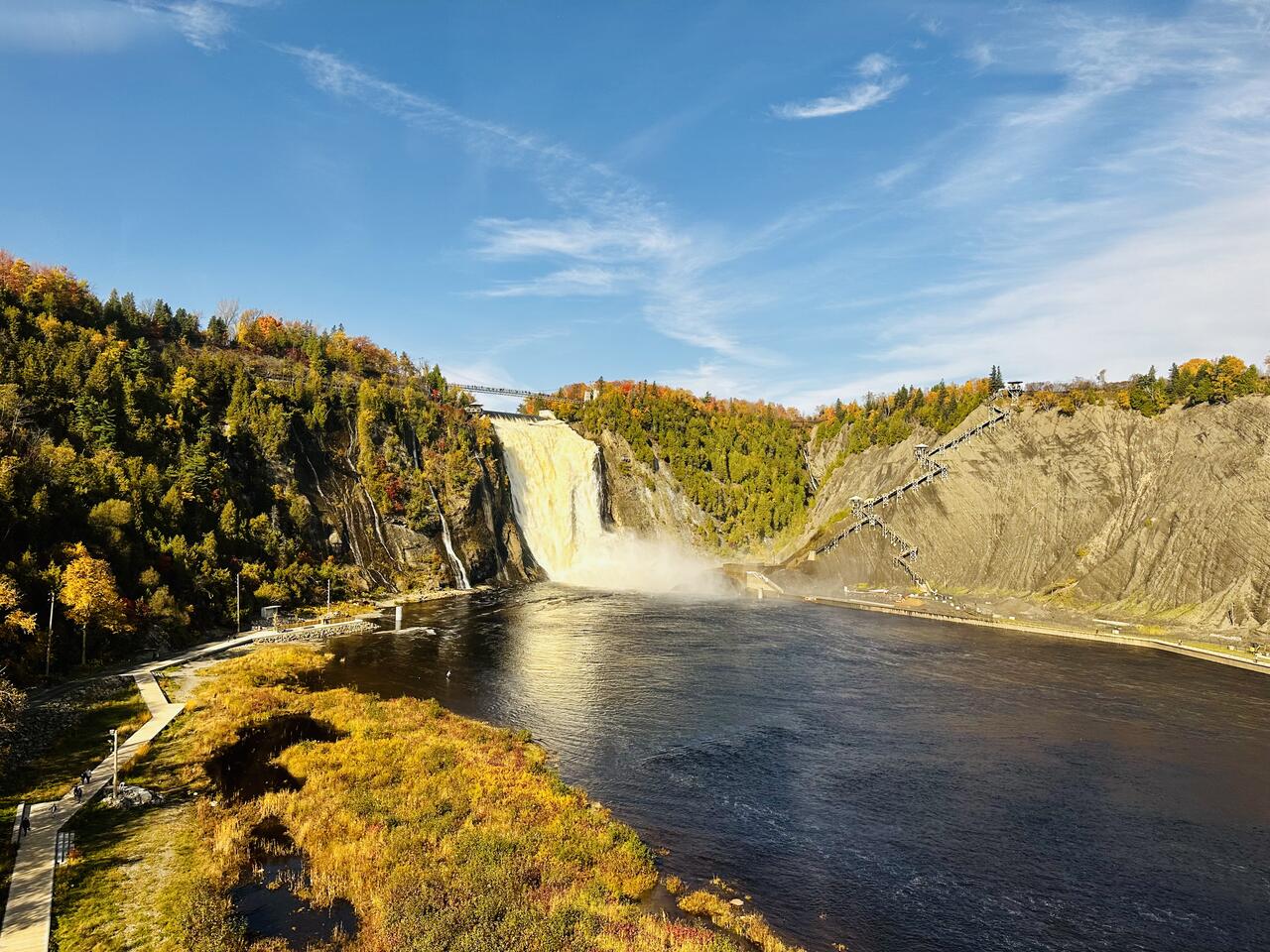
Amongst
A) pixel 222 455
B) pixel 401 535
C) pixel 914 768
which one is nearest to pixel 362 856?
pixel 914 768

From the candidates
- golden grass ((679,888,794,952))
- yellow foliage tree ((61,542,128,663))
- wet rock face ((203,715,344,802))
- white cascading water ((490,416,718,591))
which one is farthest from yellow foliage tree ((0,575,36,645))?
white cascading water ((490,416,718,591))

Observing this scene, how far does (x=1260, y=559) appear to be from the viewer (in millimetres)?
62688

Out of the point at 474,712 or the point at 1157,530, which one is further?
the point at 1157,530

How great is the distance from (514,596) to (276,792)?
6037cm

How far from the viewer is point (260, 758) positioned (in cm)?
3170

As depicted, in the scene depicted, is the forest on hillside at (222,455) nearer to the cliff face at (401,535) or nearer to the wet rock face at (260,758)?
the cliff face at (401,535)

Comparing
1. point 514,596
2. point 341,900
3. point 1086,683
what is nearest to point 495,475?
point 514,596

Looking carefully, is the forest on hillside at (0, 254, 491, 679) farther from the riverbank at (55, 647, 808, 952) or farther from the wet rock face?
the riverbank at (55, 647, 808, 952)

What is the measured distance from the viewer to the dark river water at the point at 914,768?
22625 mm

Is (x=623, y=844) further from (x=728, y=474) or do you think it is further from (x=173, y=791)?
(x=728, y=474)

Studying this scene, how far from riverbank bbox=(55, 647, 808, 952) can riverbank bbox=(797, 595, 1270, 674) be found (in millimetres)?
57111

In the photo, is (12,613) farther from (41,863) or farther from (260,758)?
(41,863)

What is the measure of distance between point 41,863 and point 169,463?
54366 mm

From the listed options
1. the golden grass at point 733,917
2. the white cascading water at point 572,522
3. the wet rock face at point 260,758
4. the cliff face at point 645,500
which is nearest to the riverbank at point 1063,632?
the white cascading water at point 572,522
